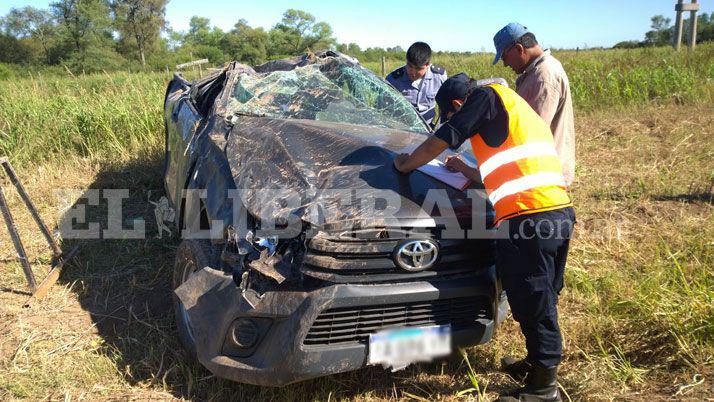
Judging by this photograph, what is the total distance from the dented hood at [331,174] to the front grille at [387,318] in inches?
14.1

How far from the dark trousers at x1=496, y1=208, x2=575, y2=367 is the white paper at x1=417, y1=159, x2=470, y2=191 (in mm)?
379

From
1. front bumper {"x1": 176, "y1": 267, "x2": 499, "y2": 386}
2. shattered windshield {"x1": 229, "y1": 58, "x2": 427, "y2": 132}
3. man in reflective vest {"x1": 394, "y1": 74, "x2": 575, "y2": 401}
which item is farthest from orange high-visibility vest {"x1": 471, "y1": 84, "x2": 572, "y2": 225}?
shattered windshield {"x1": 229, "y1": 58, "x2": 427, "y2": 132}

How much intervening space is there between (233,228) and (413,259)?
0.81m

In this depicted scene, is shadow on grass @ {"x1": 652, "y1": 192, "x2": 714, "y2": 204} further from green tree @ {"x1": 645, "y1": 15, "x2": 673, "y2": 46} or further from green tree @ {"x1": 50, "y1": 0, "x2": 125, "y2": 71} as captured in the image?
green tree @ {"x1": 50, "y1": 0, "x2": 125, "y2": 71}

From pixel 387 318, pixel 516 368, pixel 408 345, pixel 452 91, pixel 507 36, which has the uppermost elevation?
pixel 507 36

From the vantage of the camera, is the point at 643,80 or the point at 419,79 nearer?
the point at 419,79

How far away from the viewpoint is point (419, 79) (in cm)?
522

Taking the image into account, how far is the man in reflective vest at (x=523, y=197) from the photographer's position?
2.28 metres

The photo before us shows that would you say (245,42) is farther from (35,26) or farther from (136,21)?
(35,26)

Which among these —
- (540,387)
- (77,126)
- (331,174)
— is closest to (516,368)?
(540,387)

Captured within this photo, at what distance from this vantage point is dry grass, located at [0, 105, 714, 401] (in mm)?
2602

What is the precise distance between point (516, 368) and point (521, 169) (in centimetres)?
108

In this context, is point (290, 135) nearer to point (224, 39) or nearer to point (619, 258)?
point (619, 258)

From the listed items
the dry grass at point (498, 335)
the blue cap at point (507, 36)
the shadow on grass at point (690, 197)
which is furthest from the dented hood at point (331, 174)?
the shadow on grass at point (690, 197)
